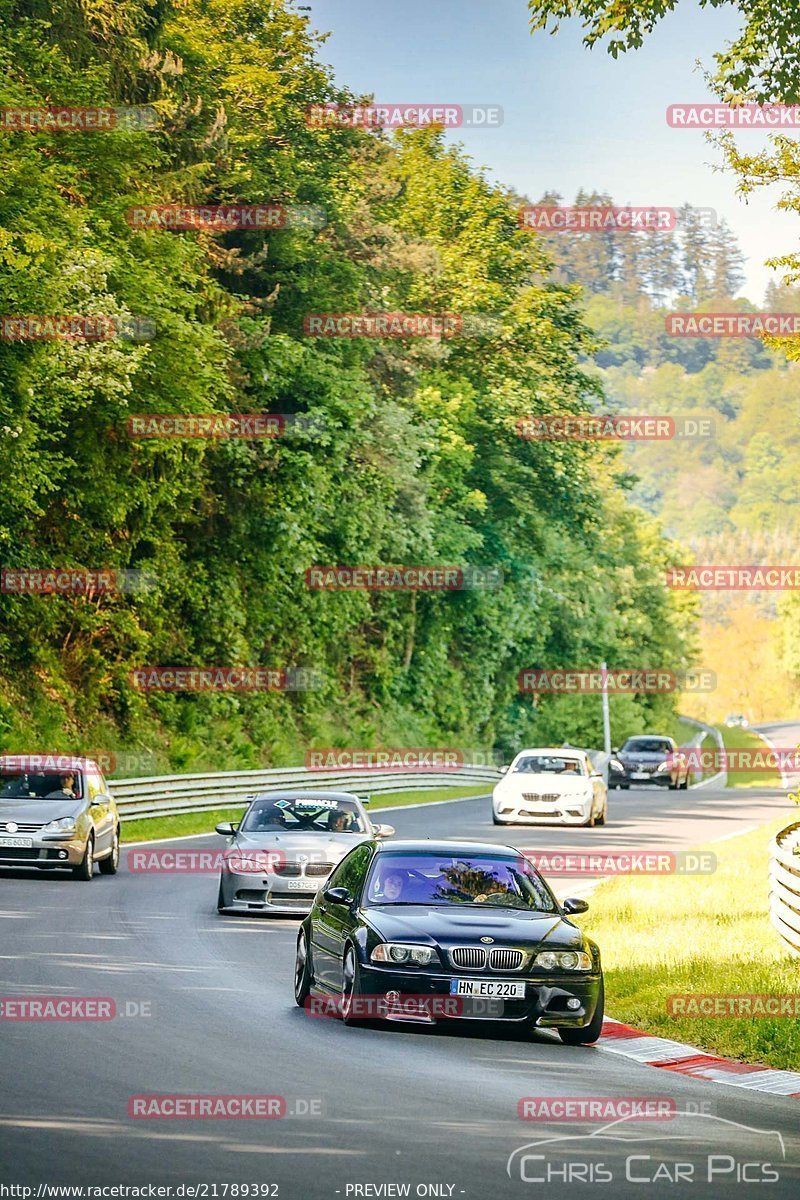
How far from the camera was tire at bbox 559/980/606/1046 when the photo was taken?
12641mm

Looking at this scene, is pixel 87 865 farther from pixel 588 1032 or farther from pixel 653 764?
pixel 653 764

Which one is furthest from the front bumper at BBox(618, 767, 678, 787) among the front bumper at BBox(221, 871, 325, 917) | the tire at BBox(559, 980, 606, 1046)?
the tire at BBox(559, 980, 606, 1046)

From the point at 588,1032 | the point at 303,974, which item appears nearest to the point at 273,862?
the point at 303,974

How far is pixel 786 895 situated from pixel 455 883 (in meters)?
6.40

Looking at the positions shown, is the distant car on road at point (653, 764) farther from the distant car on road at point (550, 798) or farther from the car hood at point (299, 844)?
the car hood at point (299, 844)

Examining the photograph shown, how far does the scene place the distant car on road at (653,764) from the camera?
188 ft

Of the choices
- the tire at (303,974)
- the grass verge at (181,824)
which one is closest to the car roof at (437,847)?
the tire at (303,974)

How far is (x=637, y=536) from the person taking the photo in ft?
368

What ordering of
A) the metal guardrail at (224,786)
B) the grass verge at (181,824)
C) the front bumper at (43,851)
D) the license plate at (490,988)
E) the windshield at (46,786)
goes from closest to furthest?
the license plate at (490,988) < the front bumper at (43,851) < the windshield at (46,786) < the grass verge at (181,824) < the metal guardrail at (224,786)

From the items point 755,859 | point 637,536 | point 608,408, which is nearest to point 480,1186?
point 755,859

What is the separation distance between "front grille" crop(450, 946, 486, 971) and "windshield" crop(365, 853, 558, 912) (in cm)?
79

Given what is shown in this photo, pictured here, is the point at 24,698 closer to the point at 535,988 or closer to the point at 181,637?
the point at 181,637

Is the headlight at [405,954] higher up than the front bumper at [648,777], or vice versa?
the headlight at [405,954]

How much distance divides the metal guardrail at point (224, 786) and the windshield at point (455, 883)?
19.7 meters
